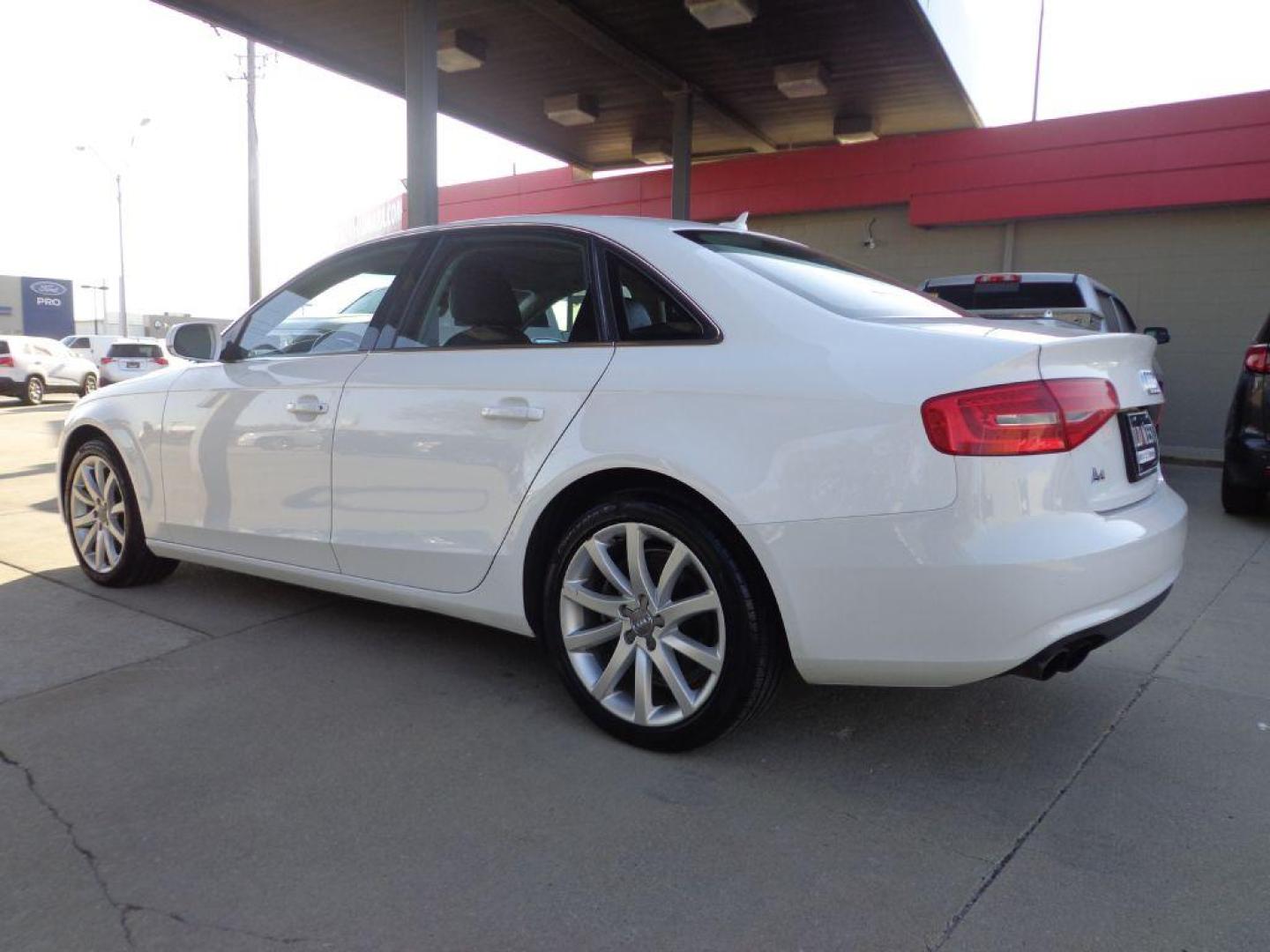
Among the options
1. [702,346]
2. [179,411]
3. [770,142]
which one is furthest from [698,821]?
[770,142]

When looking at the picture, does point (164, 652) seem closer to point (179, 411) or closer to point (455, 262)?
point (179, 411)

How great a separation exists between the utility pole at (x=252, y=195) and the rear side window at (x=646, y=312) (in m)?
16.7

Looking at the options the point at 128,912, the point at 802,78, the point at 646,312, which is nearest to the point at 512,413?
the point at 646,312

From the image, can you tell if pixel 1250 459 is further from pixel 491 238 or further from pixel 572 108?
pixel 572 108

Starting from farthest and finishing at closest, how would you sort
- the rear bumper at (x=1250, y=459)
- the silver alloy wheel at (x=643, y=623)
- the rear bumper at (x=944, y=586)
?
the rear bumper at (x=1250, y=459) < the silver alloy wheel at (x=643, y=623) < the rear bumper at (x=944, y=586)

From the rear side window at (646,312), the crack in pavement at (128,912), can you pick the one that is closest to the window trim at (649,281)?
the rear side window at (646,312)

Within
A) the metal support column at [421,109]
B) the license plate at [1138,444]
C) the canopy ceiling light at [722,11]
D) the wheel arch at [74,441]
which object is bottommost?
the wheel arch at [74,441]

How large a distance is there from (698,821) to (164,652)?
7.56 ft

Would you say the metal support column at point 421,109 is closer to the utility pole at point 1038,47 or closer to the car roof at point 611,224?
the car roof at point 611,224

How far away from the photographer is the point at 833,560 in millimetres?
2285

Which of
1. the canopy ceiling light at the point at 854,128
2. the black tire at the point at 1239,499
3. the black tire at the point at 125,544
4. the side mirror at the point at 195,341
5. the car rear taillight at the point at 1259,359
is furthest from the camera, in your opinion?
the canopy ceiling light at the point at 854,128

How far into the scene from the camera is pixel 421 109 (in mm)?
8164

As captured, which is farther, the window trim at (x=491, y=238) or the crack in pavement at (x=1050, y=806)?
the window trim at (x=491, y=238)

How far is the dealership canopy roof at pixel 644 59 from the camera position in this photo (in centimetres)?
884
